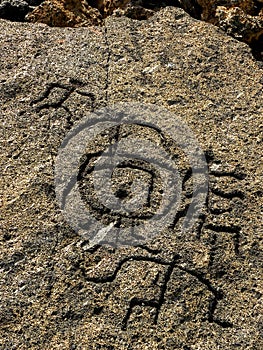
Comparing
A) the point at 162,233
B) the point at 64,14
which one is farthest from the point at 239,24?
the point at 162,233

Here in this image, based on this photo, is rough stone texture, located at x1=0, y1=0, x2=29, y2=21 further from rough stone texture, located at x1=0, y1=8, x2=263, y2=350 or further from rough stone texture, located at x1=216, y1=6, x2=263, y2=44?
rough stone texture, located at x1=216, y1=6, x2=263, y2=44

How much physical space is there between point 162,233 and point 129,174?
18 cm

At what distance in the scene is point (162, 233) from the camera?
1545 millimetres

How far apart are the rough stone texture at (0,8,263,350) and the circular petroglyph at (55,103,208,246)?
0.09ft

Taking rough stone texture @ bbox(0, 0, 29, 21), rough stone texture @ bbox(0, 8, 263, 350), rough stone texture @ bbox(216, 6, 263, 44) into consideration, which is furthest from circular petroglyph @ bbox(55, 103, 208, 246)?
rough stone texture @ bbox(0, 0, 29, 21)

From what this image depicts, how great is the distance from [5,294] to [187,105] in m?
0.65

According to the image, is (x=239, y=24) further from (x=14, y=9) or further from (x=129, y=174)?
(x=14, y=9)

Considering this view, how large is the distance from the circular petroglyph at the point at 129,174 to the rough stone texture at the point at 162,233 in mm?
27

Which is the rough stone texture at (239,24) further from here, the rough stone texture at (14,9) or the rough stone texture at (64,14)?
the rough stone texture at (14,9)

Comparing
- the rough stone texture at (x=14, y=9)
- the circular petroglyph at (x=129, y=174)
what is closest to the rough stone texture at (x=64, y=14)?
the rough stone texture at (x=14, y=9)

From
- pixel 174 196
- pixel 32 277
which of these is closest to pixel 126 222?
pixel 174 196

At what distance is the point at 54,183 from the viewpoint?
160cm

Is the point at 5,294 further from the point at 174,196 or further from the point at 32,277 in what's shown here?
the point at 174,196

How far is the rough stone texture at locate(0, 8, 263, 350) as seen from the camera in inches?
57.7
